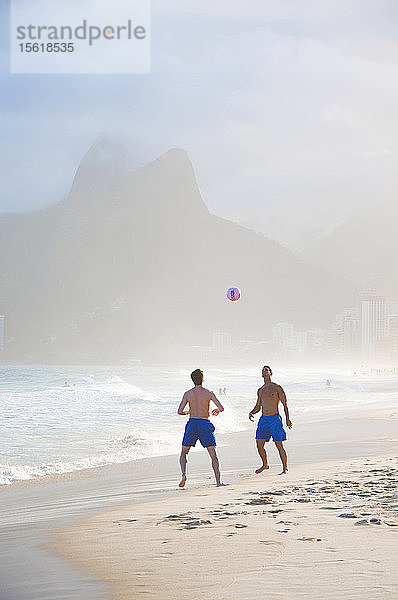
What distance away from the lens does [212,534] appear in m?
6.19

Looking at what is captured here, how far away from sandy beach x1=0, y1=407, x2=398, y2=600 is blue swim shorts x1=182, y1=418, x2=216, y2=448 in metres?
0.61

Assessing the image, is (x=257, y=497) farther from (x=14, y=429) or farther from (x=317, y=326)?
(x=317, y=326)

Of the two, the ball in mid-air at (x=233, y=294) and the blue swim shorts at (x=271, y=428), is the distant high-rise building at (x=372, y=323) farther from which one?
the blue swim shorts at (x=271, y=428)

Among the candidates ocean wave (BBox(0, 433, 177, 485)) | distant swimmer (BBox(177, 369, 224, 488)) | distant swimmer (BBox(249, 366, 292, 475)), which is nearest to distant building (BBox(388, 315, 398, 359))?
ocean wave (BBox(0, 433, 177, 485))

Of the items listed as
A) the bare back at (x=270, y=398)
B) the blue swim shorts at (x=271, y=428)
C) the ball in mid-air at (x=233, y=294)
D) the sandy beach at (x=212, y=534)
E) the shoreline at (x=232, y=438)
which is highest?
the ball in mid-air at (x=233, y=294)

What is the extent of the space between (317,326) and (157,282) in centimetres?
4376

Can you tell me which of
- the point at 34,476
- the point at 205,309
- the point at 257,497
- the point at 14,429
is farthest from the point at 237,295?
the point at 205,309

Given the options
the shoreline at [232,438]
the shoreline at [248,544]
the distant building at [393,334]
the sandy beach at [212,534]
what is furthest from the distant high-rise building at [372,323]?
the shoreline at [248,544]

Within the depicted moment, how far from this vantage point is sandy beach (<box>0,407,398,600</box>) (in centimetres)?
477

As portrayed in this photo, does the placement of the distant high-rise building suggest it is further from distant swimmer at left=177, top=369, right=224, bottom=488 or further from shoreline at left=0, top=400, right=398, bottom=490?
distant swimmer at left=177, top=369, right=224, bottom=488

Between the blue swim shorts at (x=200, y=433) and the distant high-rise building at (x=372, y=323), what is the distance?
6279 inches

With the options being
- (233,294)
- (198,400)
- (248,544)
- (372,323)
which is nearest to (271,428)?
(198,400)

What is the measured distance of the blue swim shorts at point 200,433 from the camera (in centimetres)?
982

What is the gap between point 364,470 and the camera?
1052 cm
